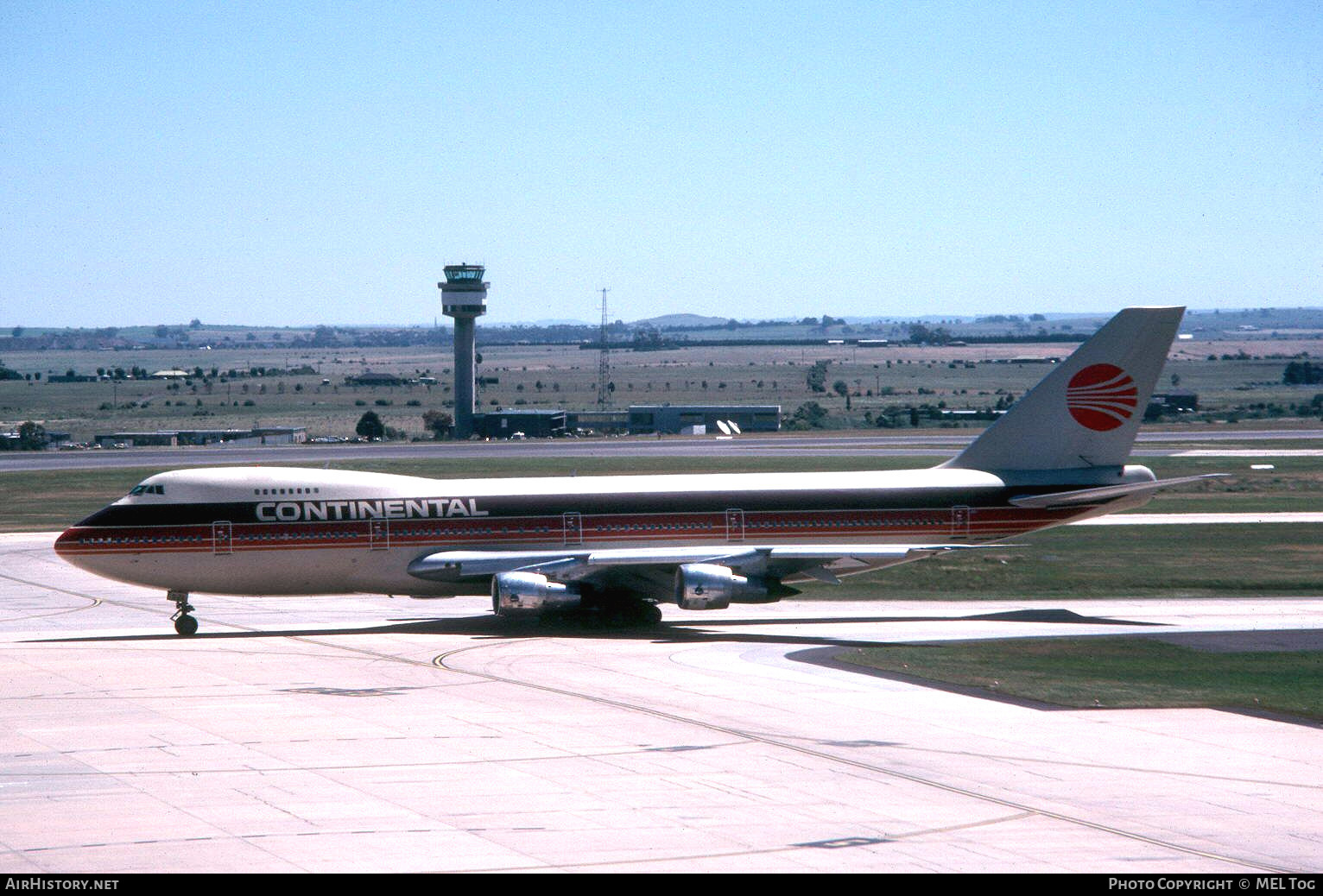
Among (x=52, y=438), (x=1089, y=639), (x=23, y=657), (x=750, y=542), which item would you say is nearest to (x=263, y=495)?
(x=23, y=657)

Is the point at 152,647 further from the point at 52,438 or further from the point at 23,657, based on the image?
the point at 52,438

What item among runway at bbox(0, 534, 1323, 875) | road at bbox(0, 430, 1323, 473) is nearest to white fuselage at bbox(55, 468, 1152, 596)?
runway at bbox(0, 534, 1323, 875)

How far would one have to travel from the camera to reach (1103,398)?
4556 cm

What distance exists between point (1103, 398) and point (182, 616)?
28.5 metres

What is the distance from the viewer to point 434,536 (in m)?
42.5

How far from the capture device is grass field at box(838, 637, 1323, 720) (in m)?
30.2

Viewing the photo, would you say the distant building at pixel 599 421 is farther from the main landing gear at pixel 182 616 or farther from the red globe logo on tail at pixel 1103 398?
the main landing gear at pixel 182 616

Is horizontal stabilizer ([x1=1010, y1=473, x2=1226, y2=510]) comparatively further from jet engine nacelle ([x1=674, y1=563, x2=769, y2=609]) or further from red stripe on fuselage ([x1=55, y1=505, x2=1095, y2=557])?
jet engine nacelle ([x1=674, y1=563, x2=769, y2=609])

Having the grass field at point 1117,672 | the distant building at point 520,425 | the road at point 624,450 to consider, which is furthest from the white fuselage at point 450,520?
the distant building at point 520,425

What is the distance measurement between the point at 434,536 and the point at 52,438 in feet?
317

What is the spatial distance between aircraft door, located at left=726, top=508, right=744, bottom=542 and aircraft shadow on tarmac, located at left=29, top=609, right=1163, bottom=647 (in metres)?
2.66

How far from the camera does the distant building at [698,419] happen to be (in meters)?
133

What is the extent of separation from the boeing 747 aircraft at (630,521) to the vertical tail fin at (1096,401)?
54mm
